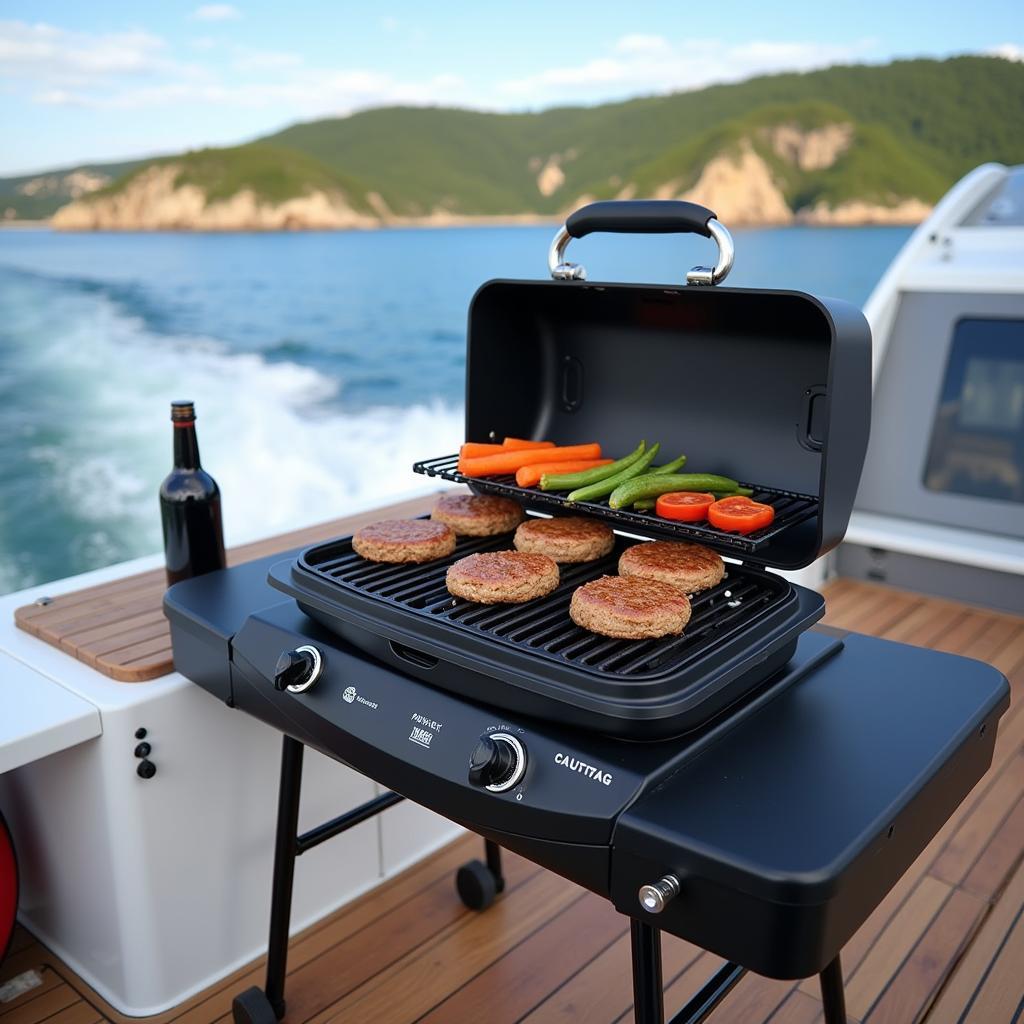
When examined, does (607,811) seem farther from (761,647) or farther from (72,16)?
(72,16)

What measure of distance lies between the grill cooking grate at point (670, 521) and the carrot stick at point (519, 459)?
0.7 inches

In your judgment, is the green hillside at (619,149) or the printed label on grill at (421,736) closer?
the printed label on grill at (421,736)

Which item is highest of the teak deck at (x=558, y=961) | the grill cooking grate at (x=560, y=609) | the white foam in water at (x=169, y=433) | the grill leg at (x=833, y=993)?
the grill cooking grate at (x=560, y=609)

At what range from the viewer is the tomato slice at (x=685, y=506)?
4.93 feet

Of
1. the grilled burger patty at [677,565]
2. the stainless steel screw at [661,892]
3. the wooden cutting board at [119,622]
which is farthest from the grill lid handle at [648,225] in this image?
the wooden cutting board at [119,622]

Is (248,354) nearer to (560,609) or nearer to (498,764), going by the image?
(560,609)

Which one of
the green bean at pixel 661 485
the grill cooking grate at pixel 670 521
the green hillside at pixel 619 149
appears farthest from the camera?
the green hillside at pixel 619 149

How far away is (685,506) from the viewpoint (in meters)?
1.50

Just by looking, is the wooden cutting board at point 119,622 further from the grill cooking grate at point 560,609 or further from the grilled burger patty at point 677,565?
the grilled burger patty at point 677,565

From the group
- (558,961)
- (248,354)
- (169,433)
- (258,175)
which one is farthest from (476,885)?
(248,354)

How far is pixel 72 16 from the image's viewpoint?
2261cm

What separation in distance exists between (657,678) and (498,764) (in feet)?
0.74

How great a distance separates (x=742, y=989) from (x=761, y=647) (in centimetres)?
112

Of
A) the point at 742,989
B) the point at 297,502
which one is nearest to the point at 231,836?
the point at 742,989
